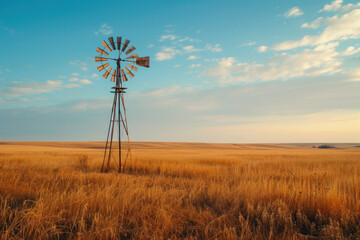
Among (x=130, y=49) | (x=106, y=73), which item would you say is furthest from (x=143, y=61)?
(x=106, y=73)

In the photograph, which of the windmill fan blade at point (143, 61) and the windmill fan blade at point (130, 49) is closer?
the windmill fan blade at point (143, 61)

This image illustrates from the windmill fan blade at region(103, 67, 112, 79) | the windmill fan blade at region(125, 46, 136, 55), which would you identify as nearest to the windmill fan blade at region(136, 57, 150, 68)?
the windmill fan blade at region(125, 46, 136, 55)

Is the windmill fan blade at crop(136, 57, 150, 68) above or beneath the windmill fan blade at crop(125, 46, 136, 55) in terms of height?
beneath

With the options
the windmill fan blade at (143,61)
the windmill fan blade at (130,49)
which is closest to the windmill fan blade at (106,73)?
the windmill fan blade at (130,49)

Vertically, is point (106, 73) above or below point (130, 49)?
below

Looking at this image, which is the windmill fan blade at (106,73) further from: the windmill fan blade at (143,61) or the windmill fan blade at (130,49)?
the windmill fan blade at (143,61)

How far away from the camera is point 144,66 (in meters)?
11.2

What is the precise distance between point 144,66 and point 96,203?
829 cm

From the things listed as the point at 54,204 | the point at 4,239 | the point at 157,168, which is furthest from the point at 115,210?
the point at 157,168

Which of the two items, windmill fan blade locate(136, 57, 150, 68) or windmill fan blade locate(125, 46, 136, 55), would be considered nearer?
windmill fan blade locate(136, 57, 150, 68)

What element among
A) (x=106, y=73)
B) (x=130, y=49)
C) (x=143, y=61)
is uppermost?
(x=130, y=49)

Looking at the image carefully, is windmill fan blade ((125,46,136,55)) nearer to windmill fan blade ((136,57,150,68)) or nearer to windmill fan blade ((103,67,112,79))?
windmill fan blade ((136,57,150,68))

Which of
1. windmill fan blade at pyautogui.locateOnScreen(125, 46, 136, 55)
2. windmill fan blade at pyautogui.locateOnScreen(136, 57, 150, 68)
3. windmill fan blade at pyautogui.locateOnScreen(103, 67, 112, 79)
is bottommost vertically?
windmill fan blade at pyautogui.locateOnScreen(103, 67, 112, 79)

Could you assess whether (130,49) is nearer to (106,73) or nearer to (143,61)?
(143,61)
